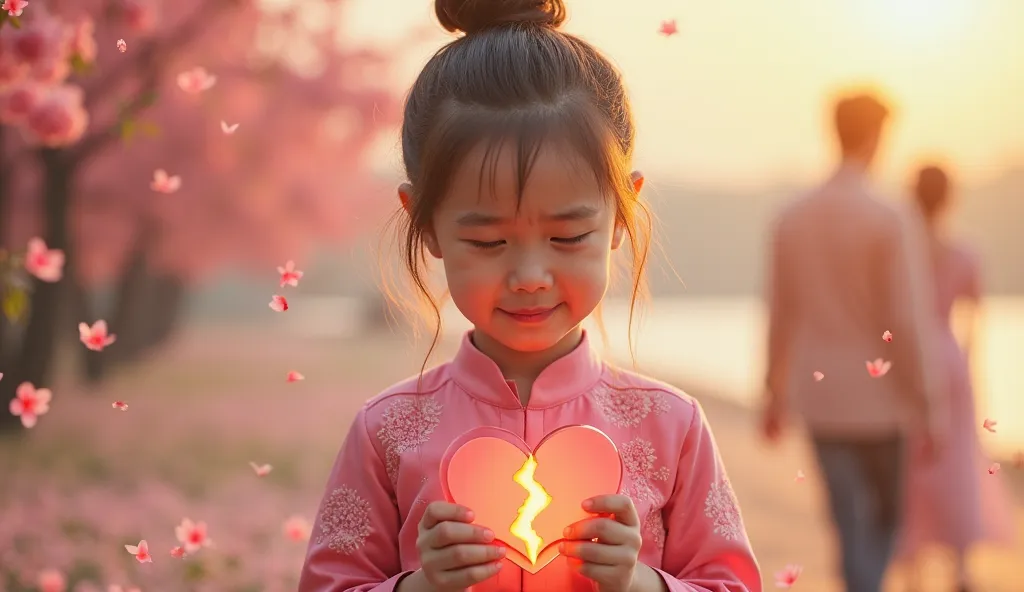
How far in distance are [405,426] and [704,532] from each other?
0.57 meters

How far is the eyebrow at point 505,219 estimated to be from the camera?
199cm

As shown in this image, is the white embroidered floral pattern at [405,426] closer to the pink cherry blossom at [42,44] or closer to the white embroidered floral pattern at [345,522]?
the white embroidered floral pattern at [345,522]

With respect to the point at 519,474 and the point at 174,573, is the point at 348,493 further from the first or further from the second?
the point at 174,573

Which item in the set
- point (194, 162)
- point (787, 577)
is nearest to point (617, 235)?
point (787, 577)

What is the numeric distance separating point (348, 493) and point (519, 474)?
0.36 m

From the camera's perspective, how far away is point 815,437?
490 cm

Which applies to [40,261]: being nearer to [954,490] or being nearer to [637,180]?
[637,180]

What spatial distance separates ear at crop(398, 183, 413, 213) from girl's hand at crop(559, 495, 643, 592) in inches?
25.7

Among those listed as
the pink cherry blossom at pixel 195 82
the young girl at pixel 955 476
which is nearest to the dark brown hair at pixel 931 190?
the young girl at pixel 955 476

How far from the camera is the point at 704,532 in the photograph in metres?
2.18

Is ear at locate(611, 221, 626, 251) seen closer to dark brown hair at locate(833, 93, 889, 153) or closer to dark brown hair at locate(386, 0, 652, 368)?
dark brown hair at locate(386, 0, 652, 368)

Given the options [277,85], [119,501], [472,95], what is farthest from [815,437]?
[277,85]

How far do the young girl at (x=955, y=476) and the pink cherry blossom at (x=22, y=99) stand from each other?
13.6 ft

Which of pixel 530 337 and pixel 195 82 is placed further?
pixel 195 82
